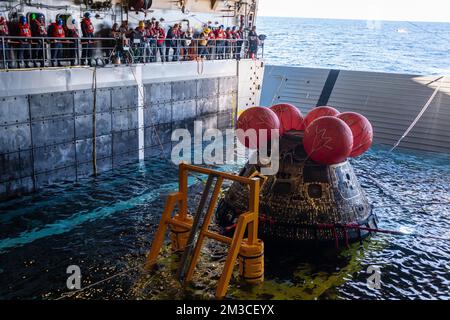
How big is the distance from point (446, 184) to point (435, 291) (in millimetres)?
9571

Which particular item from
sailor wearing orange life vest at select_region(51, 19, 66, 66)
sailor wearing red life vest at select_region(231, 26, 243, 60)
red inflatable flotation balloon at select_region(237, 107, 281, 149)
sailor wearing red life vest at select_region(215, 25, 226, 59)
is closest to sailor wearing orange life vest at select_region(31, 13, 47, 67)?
sailor wearing orange life vest at select_region(51, 19, 66, 66)

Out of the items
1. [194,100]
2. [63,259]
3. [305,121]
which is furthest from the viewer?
[194,100]

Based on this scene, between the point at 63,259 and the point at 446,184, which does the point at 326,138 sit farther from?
the point at 446,184

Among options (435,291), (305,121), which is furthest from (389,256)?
(305,121)

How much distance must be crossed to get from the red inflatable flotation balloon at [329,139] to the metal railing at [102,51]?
9559mm

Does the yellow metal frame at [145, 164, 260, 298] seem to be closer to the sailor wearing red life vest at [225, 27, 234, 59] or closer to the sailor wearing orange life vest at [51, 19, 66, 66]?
the sailor wearing orange life vest at [51, 19, 66, 66]

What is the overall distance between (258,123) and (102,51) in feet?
35.7

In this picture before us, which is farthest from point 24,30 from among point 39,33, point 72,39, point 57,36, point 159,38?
point 159,38

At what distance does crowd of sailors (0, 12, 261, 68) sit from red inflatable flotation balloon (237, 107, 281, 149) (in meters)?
7.93

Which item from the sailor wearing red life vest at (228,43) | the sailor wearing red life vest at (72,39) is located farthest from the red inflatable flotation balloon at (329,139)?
the sailor wearing red life vest at (228,43)

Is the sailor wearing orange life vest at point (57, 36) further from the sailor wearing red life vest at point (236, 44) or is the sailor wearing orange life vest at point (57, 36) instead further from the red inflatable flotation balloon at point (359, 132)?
the sailor wearing red life vest at point (236, 44)

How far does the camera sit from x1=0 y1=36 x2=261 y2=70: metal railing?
16797 mm

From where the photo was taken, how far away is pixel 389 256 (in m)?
12.8
